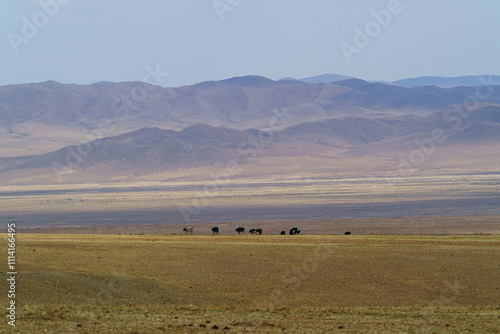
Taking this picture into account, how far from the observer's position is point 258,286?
1630 centimetres

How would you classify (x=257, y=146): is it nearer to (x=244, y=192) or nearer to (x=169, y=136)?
(x=169, y=136)

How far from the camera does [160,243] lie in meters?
22.6

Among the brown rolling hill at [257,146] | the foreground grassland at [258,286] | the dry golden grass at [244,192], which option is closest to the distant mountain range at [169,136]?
the brown rolling hill at [257,146]

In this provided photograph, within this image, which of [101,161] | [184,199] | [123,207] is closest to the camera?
[123,207]

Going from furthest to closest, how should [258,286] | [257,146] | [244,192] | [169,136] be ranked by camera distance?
[257,146]
[169,136]
[244,192]
[258,286]

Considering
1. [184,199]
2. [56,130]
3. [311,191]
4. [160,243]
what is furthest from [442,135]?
[160,243]

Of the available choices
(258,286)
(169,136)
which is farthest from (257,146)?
(258,286)

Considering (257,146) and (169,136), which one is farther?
(257,146)

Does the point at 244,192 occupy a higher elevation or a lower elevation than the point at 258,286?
higher

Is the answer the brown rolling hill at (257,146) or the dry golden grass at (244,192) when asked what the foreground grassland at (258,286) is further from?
the brown rolling hill at (257,146)

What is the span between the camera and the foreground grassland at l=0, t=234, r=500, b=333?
11.2m

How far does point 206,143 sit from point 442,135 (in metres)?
49.7

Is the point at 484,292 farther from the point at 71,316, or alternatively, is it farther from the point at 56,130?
the point at 56,130

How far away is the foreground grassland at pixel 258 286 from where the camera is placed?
11219mm
